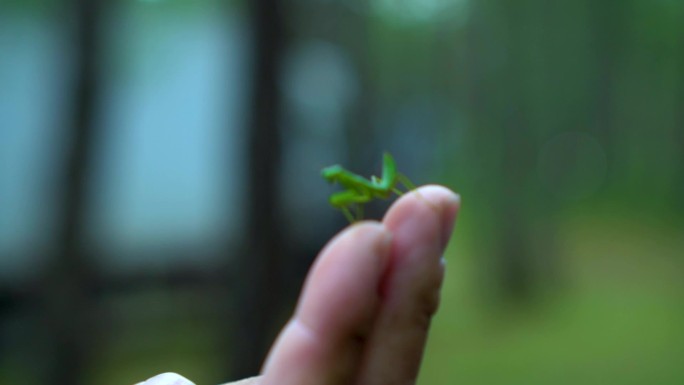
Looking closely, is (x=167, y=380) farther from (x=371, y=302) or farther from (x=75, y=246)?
(x=75, y=246)

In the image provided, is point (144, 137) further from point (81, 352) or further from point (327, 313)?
point (327, 313)

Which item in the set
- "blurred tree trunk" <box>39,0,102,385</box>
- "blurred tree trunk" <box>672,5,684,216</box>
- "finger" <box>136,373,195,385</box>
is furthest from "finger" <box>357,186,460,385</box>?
"blurred tree trunk" <box>672,5,684,216</box>

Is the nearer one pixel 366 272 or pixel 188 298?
pixel 366 272

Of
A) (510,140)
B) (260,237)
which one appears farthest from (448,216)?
(510,140)

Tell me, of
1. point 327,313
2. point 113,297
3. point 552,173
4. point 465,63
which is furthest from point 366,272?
point 552,173

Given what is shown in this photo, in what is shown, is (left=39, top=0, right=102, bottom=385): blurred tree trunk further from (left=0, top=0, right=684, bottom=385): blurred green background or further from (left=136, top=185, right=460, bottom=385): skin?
(left=136, top=185, right=460, bottom=385): skin

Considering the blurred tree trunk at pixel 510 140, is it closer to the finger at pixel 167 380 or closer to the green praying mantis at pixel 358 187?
the green praying mantis at pixel 358 187
